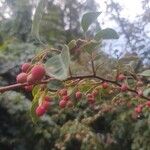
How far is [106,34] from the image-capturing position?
628 mm

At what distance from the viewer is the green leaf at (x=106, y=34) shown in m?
0.63

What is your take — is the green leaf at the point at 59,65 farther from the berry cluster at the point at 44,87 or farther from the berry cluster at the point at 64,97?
the berry cluster at the point at 64,97

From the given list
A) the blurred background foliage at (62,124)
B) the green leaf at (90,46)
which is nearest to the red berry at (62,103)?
the green leaf at (90,46)

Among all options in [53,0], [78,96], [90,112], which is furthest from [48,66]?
[53,0]

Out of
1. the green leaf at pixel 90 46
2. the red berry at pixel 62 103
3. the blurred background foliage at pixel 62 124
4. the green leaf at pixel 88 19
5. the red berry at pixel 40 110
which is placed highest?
→ the green leaf at pixel 88 19

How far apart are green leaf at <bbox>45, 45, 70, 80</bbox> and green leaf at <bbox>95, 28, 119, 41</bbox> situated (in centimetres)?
10

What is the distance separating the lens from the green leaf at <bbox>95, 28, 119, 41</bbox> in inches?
24.7

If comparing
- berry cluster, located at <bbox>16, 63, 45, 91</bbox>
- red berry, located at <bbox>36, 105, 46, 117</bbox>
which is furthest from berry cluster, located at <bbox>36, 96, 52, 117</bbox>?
A: berry cluster, located at <bbox>16, 63, 45, 91</bbox>

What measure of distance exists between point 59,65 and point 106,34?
13 cm

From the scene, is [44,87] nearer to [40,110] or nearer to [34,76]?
Result: [40,110]

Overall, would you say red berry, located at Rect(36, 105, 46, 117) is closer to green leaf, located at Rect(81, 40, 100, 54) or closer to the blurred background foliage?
green leaf, located at Rect(81, 40, 100, 54)

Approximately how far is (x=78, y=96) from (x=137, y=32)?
8.14 meters

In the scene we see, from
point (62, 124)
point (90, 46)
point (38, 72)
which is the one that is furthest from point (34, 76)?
point (62, 124)

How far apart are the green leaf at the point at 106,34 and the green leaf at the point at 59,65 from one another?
0.10 m
